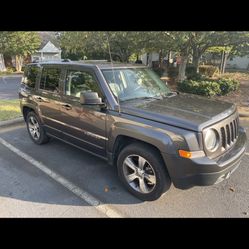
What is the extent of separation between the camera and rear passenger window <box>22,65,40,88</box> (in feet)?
16.2

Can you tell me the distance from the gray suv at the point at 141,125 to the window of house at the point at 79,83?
0.02 metres

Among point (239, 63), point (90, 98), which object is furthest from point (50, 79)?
point (239, 63)

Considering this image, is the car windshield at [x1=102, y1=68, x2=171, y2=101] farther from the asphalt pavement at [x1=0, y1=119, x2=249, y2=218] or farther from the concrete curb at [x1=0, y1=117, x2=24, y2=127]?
the concrete curb at [x1=0, y1=117, x2=24, y2=127]

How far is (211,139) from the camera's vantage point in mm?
2842

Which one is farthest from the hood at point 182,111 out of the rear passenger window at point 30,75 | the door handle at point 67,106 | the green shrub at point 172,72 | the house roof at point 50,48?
the house roof at point 50,48

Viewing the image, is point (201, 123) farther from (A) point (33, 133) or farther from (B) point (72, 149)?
(A) point (33, 133)

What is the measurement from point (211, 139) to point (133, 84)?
61.0 inches

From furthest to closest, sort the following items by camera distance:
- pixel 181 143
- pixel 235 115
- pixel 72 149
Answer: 1. pixel 72 149
2. pixel 235 115
3. pixel 181 143

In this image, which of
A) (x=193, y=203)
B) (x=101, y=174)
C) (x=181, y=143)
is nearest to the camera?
(x=181, y=143)

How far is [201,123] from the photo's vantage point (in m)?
2.75

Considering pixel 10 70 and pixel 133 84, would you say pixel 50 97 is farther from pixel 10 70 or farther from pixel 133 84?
pixel 10 70

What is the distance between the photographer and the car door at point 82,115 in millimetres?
3586
